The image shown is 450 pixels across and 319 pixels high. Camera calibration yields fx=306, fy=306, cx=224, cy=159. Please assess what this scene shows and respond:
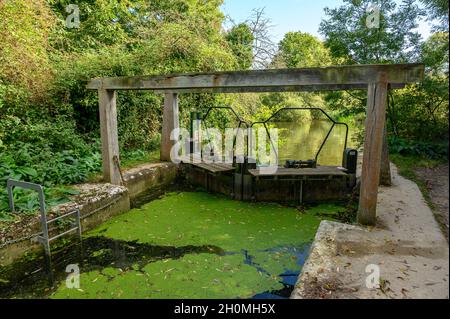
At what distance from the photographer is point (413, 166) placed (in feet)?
21.1

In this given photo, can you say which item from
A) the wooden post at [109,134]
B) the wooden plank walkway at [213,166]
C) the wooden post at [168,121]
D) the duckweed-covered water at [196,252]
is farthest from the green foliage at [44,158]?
the wooden plank walkway at [213,166]

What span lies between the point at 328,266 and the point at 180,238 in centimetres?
194

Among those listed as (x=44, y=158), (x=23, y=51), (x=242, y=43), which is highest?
(x=242, y=43)

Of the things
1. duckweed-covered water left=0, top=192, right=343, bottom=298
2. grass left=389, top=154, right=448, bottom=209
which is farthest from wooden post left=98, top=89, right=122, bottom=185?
grass left=389, top=154, right=448, bottom=209

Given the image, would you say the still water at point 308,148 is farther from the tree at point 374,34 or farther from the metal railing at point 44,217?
the metal railing at point 44,217

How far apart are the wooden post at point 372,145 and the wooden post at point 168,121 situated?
419 cm

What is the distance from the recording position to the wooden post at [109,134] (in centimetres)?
477

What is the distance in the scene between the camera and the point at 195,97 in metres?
8.91

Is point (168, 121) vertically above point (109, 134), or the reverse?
point (168, 121)

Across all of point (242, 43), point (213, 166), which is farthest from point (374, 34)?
point (242, 43)

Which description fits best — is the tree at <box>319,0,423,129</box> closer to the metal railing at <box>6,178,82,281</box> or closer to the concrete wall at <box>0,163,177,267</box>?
the concrete wall at <box>0,163,177,267</box>

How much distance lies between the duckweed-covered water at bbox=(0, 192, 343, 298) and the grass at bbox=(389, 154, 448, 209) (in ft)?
4.29

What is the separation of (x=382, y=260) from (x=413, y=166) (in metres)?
4.66

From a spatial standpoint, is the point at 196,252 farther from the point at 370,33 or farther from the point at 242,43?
the point at 242,43
